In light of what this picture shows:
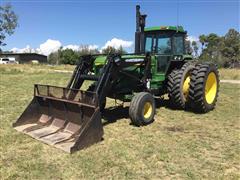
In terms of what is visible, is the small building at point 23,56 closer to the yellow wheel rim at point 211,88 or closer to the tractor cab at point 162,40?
the tractor cab at point 162,40

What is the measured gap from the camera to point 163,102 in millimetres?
10484

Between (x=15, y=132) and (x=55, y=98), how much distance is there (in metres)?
1.08

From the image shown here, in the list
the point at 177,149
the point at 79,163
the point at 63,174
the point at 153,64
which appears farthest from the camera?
the point at 153,64

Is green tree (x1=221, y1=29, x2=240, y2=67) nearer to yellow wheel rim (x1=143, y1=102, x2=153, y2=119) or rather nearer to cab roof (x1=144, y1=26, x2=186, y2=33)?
cab roof (x1=144, y1=26, x2=186, y2=33)

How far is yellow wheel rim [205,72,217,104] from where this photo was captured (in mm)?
9430

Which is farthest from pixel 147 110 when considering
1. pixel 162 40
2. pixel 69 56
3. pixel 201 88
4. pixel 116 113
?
pixel 69 56

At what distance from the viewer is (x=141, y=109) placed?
285 inches

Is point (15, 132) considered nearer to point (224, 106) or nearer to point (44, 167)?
point (44, 167)

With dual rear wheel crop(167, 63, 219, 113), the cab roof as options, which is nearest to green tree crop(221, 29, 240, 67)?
the cab roof

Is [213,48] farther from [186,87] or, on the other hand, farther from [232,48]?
[186,87]

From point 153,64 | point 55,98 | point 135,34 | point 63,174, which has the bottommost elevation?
point 63,174

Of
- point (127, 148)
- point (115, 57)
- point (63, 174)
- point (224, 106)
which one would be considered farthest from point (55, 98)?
point (224, 106)

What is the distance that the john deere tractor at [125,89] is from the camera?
6.36 metres

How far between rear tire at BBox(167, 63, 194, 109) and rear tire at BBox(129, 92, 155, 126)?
137 centimetres
